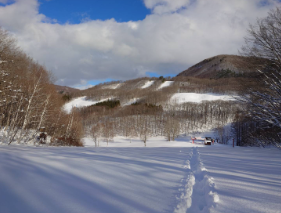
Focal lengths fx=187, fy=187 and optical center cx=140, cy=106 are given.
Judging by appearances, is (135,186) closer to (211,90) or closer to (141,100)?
(141,100)

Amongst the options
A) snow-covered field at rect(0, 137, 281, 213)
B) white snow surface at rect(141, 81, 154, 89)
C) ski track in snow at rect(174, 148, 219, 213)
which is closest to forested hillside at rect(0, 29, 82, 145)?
snow-covered field at rect(0, 137, 281, 213)

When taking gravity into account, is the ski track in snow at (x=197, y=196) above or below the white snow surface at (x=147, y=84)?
below

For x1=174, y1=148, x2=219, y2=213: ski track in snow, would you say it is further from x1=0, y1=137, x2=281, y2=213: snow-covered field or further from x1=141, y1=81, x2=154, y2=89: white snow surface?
x1=141, y1=81, x2=154, y2=89: white snow surface

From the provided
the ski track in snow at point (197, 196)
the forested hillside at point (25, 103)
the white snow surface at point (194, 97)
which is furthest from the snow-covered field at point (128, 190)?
the white snow surface at point (194, 97)

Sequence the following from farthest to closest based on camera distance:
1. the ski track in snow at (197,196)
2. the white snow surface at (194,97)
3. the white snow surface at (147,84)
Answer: the white snow surface at (147,84), the white snow surface at (194,97), the ski track in snow at (197,196)

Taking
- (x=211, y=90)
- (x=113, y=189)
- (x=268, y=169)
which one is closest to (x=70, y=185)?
(x=113, y=189)

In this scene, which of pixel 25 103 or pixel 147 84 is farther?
pixel 147 84

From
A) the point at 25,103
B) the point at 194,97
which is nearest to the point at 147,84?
the point at 194,97

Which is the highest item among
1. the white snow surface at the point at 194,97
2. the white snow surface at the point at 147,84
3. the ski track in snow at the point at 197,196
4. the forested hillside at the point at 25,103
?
the white snow surface at the point at 147,84

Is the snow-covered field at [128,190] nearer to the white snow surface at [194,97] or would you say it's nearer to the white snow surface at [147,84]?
the white snow surface at [194,97]

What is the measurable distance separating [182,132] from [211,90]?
237ft

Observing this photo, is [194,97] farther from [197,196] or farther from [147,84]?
[197,196]

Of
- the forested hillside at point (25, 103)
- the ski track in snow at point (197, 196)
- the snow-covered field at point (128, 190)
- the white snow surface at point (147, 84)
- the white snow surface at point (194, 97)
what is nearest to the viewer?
the snow-covered field at point (128, 190)

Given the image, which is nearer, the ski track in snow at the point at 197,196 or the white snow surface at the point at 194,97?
the ski track in snow at the point at 197,196
